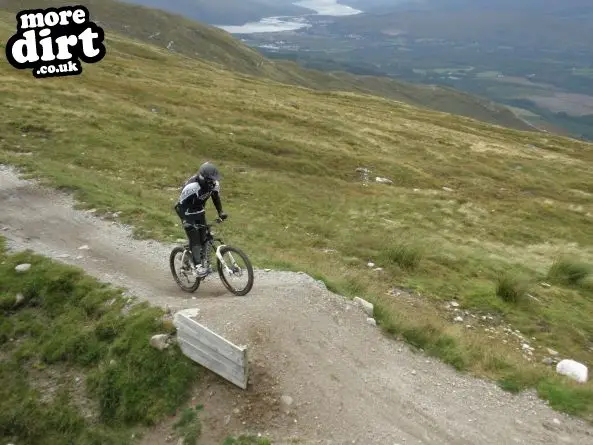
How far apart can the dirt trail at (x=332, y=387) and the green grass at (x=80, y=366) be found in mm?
711

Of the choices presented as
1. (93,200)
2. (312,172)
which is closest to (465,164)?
(312,172)

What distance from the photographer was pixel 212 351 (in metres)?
10.9

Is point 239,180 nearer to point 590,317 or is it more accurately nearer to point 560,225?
point 590,317

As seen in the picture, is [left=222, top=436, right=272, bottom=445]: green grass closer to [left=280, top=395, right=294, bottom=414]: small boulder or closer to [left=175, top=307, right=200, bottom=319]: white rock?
[left=280, top=395, right=294, bottom=414]: small boulder

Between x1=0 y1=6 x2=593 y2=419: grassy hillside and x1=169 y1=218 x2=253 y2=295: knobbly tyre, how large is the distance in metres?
3.24

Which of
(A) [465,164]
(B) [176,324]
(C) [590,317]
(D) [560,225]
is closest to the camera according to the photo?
(B) [176,324]

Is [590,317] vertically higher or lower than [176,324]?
lower

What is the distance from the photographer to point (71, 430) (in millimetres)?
11117

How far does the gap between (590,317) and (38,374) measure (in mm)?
20147

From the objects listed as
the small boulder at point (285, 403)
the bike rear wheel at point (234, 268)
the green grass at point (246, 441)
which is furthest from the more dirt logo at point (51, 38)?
the green grass at point (246, 441)

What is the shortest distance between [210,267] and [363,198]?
883 inches

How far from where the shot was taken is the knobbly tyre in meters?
13.9

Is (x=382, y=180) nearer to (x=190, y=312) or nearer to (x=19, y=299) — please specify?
(x=190, y=312)

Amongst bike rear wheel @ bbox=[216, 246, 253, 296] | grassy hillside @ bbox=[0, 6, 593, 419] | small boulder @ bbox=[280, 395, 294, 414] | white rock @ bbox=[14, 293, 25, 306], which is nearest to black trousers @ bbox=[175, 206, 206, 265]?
bike rear wheel @ bbox=[216, 246, 253, 296]
